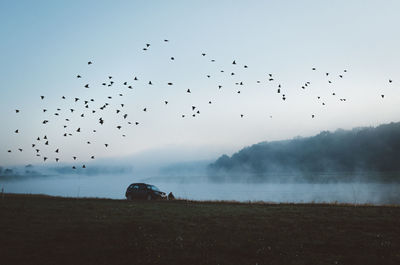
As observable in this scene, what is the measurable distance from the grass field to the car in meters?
15.9

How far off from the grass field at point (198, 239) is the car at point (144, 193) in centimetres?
1594

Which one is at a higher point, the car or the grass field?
the car

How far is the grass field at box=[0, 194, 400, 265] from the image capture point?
1031 cm

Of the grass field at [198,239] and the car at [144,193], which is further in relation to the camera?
the car at [144,193]

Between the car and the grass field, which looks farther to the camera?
the car

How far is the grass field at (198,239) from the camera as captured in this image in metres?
10.3

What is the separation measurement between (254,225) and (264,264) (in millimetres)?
6859

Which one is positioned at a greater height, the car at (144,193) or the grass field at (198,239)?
the car at (144,193)

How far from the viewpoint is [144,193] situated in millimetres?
35562

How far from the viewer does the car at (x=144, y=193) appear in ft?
115

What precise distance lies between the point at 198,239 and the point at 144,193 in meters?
23.5

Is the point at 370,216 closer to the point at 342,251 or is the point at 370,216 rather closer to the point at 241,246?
the point at 342,251

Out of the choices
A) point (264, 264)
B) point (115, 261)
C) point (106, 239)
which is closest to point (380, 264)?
point (264, 264)

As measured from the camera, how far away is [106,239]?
43.0 feet
